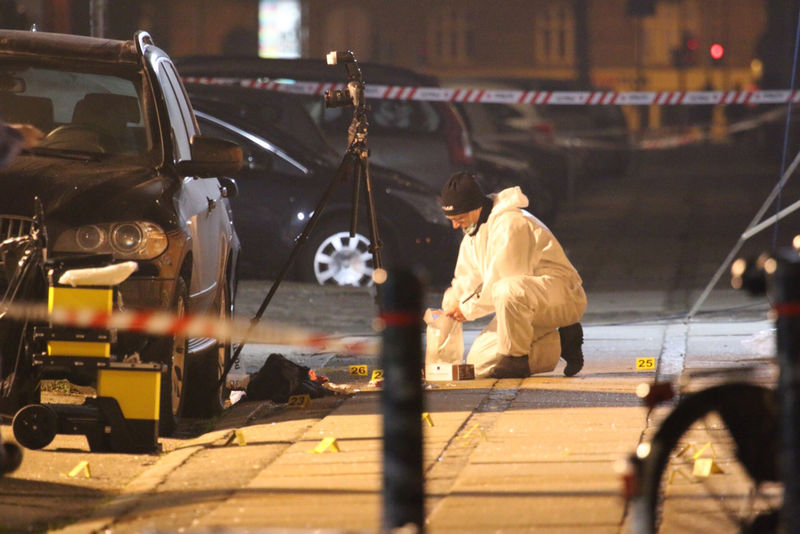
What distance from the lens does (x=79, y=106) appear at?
9.06 meters

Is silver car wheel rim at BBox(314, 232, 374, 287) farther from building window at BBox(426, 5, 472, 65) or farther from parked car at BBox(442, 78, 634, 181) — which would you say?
building window at BBox(426, 5, 472, 65)

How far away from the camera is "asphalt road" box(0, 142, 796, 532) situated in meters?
6.93

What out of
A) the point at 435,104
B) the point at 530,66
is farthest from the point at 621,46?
the point at 435,104

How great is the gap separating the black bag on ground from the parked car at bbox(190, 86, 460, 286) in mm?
5587

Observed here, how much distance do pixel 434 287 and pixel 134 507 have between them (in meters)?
9.41

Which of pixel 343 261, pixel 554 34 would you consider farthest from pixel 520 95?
pixel 554 34

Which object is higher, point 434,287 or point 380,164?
point 380,164

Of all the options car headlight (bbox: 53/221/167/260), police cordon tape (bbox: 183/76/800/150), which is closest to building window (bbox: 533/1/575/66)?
police cordon tape (bbox: 183/76/800/150)

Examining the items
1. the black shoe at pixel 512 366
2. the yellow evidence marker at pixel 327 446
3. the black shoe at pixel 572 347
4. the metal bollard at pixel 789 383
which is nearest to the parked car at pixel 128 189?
the yellow evidence marker at pixel 327 446

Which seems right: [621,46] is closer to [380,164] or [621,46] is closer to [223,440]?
[380,164]

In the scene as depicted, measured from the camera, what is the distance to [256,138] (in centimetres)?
1496

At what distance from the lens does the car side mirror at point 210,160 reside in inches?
333

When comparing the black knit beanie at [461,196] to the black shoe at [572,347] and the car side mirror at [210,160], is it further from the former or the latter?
the car side mirror at [210,160]

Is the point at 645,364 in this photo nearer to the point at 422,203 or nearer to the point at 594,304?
the point at 594,304
